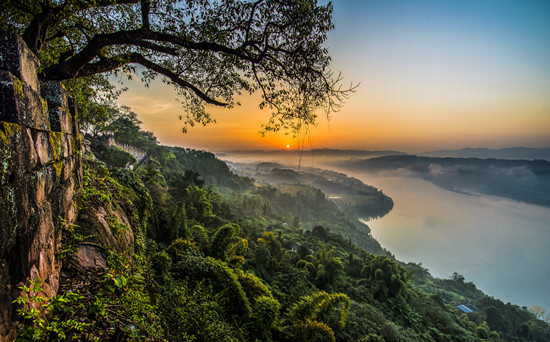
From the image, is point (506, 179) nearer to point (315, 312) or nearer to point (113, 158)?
point (315, 312)

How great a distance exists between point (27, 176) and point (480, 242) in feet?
429

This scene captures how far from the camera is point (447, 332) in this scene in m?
14.9

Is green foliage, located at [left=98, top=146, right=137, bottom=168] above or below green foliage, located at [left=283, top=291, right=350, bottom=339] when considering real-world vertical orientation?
above

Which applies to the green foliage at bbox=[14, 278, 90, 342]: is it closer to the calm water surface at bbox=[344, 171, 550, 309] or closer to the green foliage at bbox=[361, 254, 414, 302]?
the green foliage at bbox=[361, 254, 414, 302]

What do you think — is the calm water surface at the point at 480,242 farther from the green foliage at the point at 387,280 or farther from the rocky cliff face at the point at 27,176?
the rocky cliff face at the point at 27,176

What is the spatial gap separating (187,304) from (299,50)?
4.96m

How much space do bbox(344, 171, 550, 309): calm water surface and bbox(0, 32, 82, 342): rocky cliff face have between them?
8308 cm

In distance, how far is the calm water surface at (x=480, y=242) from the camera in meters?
68.2

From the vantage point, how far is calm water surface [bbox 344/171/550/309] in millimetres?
68250

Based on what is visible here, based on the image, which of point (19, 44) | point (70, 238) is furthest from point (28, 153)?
point (70, 238)

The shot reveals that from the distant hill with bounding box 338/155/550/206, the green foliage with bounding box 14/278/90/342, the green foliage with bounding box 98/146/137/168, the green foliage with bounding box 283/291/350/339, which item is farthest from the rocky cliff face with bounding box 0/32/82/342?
the distant hill with bounding box 338/155/550/206

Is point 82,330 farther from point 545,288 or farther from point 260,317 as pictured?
point 545,288

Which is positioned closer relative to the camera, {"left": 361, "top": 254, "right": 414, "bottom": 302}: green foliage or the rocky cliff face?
the rocky cliff face

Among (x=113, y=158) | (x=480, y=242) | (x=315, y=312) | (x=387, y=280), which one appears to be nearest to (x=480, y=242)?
(x=480, y=242)
